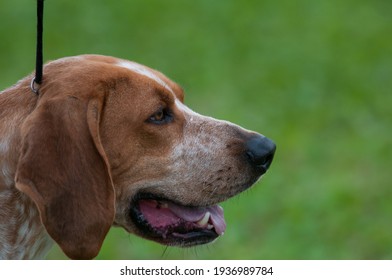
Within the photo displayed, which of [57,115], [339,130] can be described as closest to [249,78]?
[339,130]

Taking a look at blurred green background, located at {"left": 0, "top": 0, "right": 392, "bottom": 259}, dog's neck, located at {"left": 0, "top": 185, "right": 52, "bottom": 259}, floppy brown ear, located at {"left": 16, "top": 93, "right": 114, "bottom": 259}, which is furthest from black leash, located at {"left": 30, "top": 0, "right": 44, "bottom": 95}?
blurred green background, located at {"left": 0, "top": 0, "right": 392, "bottom": 259}

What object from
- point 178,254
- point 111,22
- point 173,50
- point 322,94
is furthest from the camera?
point 111,22

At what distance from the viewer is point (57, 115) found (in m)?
4.52

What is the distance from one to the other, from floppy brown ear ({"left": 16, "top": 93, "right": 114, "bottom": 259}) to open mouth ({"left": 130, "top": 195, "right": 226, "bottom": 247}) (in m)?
0.36

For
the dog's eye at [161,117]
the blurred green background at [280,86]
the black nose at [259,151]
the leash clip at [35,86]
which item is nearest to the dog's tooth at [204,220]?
the black nose at [259,151]

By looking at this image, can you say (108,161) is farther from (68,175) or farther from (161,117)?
(161,117)

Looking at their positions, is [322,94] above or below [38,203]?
below

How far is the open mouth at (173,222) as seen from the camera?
Result: 4891 mm

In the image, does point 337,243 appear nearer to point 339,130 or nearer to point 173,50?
point 339,130

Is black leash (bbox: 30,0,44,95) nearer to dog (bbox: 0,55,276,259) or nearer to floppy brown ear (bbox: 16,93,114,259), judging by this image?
dog (bbox: 0,55,276,259)

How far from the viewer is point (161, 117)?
197 inches

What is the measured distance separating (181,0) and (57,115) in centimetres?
1404
